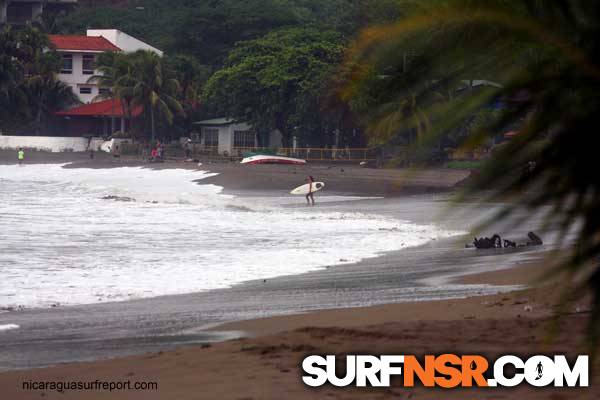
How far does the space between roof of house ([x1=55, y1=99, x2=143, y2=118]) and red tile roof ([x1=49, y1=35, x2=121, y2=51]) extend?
5.85 metres

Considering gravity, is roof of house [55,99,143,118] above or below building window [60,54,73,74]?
below

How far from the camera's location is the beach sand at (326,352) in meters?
5.22

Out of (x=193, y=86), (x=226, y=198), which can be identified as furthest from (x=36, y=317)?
(x=193, y=86)

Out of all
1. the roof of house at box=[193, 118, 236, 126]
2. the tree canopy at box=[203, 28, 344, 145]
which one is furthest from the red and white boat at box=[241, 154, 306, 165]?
the roof of house at box=[193, 118, 236, 126]

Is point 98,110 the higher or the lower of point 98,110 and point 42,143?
the higher

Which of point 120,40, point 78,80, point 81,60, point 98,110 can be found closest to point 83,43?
point 81,60

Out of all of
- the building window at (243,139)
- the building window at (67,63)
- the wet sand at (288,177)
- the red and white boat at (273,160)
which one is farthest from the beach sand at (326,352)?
the building window at (67,63)

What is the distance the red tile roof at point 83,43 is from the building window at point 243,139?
17.7 m

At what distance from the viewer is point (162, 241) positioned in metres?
20.2

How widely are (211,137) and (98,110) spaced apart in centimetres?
1069

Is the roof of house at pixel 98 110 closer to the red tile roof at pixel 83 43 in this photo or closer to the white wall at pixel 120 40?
the red tile roof at pixel 83 43

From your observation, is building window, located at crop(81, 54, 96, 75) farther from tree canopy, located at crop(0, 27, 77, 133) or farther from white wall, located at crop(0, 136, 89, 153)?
white wall, located at crop(0, 136, 89, 153)

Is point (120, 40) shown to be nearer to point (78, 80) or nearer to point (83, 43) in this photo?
point (83, 43)

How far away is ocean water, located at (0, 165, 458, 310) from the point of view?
13578 millimetres
